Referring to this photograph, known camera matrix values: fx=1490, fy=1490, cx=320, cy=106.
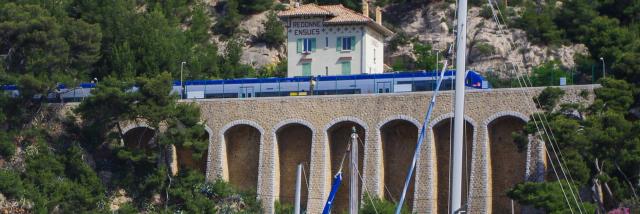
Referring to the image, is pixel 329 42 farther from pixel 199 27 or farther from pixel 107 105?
pixel 199 27

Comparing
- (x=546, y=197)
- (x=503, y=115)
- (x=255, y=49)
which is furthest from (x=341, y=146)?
(x=255, y=49)

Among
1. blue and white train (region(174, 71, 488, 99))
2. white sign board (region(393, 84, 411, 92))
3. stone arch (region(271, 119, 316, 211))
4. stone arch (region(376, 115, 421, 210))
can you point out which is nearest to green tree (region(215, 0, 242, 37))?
blue and white train (region(174, 71, 488, 99))

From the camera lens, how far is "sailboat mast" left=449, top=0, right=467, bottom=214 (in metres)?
38.8

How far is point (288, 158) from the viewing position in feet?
235

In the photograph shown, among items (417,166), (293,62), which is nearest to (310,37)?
(293,62)

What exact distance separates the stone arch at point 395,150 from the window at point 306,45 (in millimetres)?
10923

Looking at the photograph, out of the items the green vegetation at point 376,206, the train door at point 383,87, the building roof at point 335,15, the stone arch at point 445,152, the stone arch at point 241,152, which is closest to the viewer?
the green vegetation at point 376,206

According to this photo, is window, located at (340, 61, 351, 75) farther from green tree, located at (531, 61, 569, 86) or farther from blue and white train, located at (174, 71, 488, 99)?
green tree, located at (531, 61, 569, 86)

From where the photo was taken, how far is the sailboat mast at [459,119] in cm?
3875

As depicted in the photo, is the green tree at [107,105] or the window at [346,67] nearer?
the green tree at [107,105]

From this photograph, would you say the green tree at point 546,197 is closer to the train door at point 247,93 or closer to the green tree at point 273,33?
the train door at point 247,93

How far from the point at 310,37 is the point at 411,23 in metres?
13.1

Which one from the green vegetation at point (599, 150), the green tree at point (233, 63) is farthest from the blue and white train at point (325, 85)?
the green tree at point (233, 63)

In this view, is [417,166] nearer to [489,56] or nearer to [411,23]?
[489,56]
